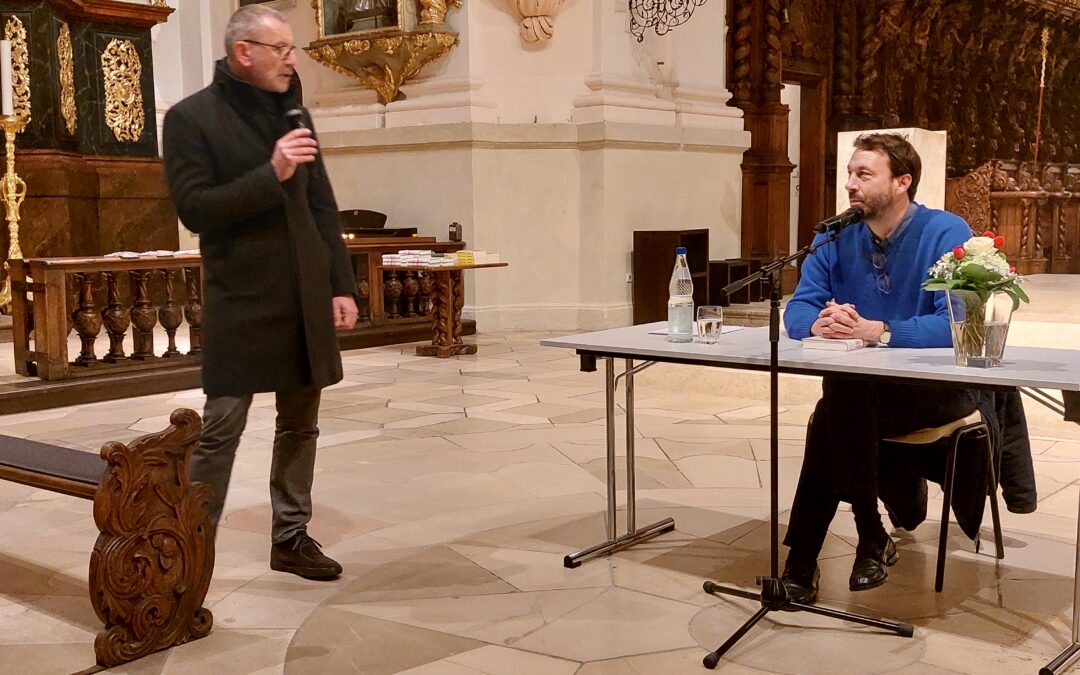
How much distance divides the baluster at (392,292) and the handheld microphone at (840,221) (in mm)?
6681

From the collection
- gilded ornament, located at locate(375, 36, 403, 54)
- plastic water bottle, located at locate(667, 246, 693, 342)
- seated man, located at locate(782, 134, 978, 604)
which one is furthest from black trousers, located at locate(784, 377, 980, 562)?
gilded ornament, located at locate(375, 36, 403, 54)

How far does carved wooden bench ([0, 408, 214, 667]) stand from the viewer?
9.30 ft

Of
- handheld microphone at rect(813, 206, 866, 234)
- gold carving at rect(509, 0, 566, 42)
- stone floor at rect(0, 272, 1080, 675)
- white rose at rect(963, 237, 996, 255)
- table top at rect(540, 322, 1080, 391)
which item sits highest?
gold carving at rect(509, 0, 566, 42)

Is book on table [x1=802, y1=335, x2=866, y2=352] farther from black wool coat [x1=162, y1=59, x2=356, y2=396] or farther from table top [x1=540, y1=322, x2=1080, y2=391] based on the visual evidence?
black wool coat [x1=162, y1=59, x2=356, y2=396]

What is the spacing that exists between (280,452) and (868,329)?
6.06 ft

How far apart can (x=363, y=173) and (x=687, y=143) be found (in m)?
3.21

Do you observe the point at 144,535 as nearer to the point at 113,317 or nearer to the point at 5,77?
the point at 113,317

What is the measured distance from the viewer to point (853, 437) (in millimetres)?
3143

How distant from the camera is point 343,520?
4207 mm

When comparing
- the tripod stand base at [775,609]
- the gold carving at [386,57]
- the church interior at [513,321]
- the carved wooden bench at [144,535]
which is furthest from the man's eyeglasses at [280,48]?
the gold carving at [386,57]

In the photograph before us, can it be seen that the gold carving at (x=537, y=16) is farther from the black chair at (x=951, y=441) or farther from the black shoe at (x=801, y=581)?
the black shoe at (x=801, y=581)

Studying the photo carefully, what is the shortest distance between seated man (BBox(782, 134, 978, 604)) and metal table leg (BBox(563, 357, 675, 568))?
0.59 meters

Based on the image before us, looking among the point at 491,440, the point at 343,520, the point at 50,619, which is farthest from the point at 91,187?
the point at 50,619

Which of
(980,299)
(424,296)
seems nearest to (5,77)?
(424,296)
